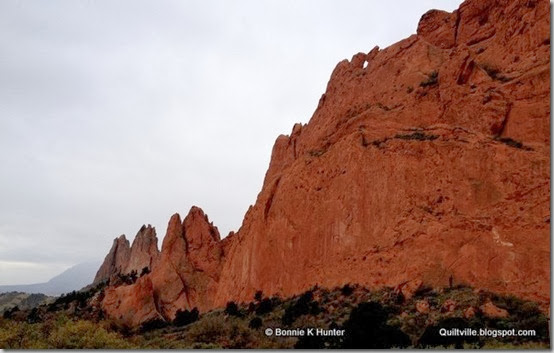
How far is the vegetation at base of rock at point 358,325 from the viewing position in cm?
1938

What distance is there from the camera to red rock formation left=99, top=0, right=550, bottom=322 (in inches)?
1037

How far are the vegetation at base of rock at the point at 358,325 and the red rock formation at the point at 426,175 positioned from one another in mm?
1403

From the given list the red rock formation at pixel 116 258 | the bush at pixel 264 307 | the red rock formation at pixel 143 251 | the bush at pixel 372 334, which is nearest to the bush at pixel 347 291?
the bush at pixel 264 307

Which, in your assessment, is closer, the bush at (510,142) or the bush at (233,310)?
the bush at (510,142)

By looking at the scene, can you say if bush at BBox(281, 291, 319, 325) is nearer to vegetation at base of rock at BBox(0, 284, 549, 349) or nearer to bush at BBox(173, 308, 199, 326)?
vegetation at base of rock at BBox(0, 284, 549, 349)

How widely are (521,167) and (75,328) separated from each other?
26196mm

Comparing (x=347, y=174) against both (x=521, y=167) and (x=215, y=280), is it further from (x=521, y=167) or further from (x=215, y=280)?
(x=215, y=280)

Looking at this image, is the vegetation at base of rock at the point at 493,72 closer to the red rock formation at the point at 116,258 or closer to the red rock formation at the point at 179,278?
the red rock formation at the point at 179,278

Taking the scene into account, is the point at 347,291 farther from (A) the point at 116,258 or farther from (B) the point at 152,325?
(A) the point at 116,258

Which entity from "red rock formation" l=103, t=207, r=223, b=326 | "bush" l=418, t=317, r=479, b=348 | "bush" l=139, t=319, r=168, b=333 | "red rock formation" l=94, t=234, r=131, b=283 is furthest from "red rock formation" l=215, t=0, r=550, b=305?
"red rock formation" l=94, t=234, r=131, b=283

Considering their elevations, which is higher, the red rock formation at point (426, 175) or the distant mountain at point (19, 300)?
the red rock formation at point (426, 175)

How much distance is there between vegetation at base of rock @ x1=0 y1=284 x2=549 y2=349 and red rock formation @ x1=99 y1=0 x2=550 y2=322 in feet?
4.60

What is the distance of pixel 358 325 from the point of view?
21312 mm

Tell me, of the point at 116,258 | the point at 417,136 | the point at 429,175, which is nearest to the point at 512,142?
the point at 429,175
